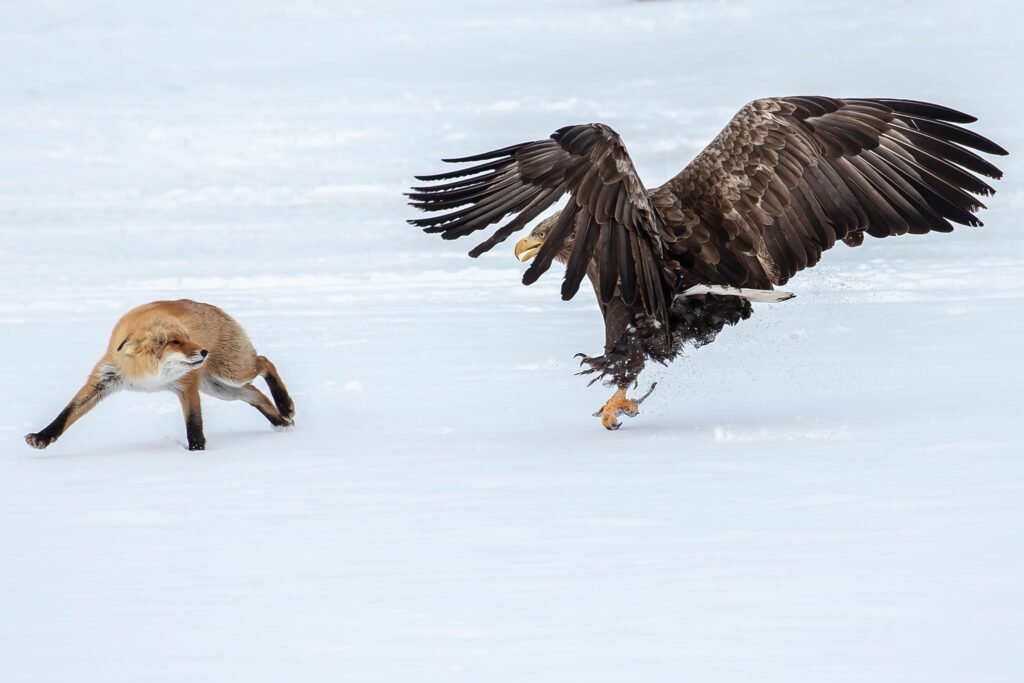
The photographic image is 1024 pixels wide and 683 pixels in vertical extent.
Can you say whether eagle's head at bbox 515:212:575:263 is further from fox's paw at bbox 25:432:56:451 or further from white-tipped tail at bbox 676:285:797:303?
fox's paw at bbox 25:432:56:451

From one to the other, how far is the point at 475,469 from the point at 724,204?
165 centimetres

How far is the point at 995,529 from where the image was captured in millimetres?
4617

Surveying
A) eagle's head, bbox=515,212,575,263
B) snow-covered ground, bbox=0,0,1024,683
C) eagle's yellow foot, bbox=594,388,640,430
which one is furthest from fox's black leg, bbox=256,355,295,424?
eagle's yellow foot, bbox=594,388,640,430

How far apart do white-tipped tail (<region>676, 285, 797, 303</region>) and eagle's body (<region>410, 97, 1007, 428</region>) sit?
2 cm

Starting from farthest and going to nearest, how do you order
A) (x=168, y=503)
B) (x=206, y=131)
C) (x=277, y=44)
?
1. (x=277, y=44)
2. (x=206, y=131)
3. (x=168, y=503)

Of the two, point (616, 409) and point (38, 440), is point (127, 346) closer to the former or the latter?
point (38, 440)

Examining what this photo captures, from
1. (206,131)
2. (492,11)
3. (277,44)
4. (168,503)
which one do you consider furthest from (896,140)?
(492,11)

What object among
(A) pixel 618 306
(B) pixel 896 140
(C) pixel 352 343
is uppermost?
(B) pixel 896 140

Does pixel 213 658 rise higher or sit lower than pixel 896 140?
lower

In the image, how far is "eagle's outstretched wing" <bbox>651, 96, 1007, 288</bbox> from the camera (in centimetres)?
669

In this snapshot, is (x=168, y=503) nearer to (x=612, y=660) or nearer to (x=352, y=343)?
(x=612, y=660)

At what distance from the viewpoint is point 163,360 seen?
21.9 ft

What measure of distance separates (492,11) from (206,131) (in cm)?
1375

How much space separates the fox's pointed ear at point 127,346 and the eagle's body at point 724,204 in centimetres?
157
